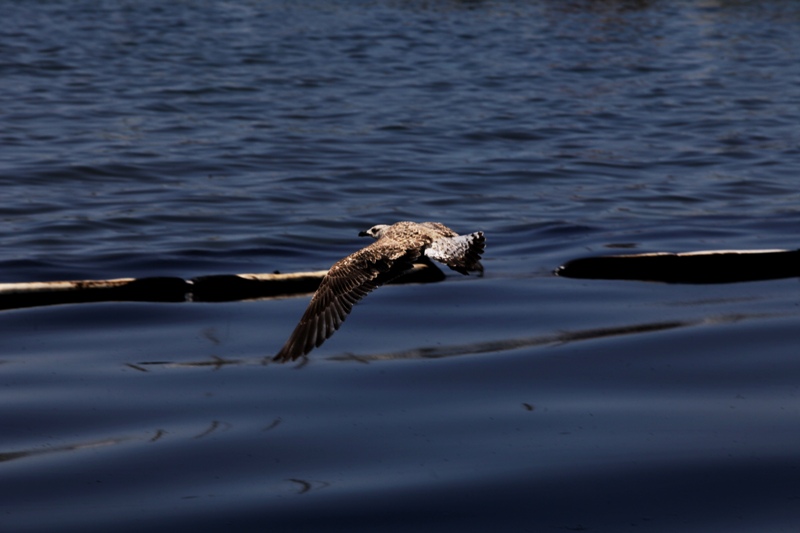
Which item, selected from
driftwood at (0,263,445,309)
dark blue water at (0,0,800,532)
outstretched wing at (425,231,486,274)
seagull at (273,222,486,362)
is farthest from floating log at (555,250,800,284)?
outstretched wing at (425,231,486,274)

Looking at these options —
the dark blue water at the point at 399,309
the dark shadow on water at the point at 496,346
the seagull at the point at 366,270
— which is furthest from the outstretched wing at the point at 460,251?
the dark shadow on water at the point at 496,346

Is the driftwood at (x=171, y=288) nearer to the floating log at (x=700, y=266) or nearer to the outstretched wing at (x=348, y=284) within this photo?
the outstretched wing at (x=348, y=284)

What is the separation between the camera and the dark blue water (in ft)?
21.1

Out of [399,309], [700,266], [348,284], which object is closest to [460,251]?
[348,284]

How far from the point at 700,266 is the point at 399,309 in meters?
2.63

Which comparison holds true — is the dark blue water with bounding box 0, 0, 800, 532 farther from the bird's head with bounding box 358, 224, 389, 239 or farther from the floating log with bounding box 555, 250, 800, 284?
the bird's head with bounding box 358, 224, 389, 239

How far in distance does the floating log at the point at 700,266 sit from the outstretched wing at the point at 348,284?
343 centimetres

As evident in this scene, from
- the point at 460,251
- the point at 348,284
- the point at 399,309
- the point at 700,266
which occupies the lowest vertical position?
the point at 399,309

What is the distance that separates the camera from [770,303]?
32.2 feet

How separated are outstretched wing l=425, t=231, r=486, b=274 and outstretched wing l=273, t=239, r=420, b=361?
0.19 metres

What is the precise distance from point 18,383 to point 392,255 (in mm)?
2650

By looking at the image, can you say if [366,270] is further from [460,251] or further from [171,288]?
[171,288]

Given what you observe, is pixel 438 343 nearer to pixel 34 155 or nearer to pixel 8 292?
pixel 8 292

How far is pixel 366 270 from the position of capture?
7512mm
